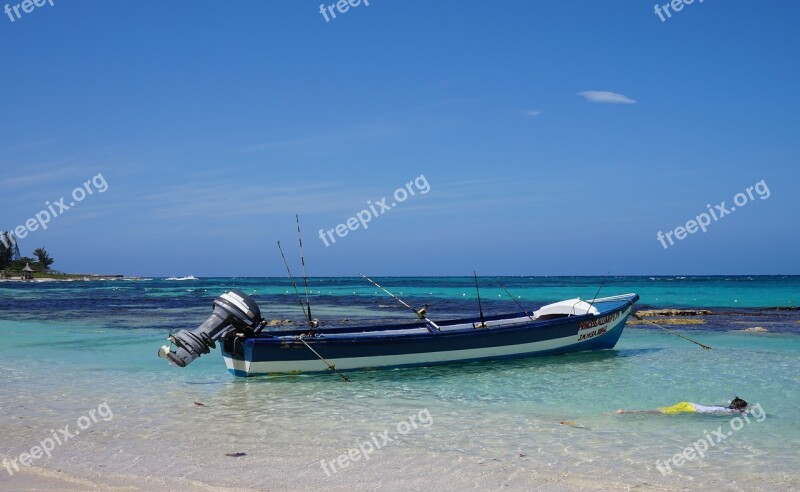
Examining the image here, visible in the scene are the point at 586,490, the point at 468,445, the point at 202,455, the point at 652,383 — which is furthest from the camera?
the point at 652,383

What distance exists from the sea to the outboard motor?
0.81 metres

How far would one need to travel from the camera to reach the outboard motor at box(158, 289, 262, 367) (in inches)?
507

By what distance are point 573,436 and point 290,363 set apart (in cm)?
678

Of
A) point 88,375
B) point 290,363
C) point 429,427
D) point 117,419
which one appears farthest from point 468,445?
point 88,375

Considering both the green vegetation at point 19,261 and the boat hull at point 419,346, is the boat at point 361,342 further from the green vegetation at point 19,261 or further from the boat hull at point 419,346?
the green vegetation at point 19,261

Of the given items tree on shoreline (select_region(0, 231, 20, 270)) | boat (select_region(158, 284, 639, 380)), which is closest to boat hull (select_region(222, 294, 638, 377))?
boat (select_region(158, 284, 639, 380))

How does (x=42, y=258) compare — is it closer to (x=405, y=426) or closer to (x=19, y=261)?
(x=19, y=261)

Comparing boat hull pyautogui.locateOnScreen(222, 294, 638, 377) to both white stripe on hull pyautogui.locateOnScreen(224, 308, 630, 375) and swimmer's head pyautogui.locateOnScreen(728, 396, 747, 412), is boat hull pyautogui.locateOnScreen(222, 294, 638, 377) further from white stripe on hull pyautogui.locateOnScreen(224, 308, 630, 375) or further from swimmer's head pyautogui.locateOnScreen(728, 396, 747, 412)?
swimmer's head pyautogui.locateOnScreen(728, 396, 747, 412)

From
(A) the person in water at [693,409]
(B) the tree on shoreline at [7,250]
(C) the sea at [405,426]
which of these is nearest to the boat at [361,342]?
(C) the sea at [405,426]

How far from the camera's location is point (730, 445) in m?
8.59

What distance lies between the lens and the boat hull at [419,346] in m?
13.8

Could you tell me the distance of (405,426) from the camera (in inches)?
378

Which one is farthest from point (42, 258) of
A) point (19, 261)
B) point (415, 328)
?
point (415, 328)

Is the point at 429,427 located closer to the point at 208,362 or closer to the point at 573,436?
the point at 573,436
